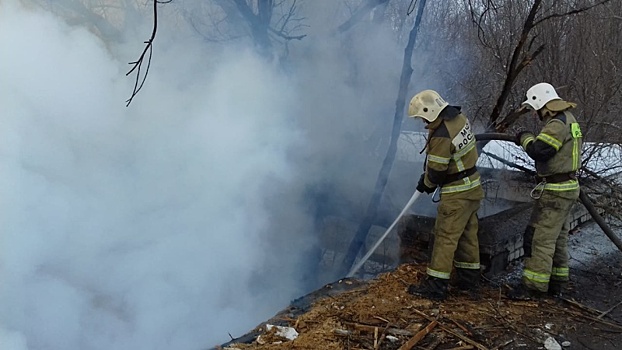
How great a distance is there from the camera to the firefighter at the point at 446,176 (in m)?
4.49

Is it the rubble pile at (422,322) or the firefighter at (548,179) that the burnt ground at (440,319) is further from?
the firefighter at (548,179)

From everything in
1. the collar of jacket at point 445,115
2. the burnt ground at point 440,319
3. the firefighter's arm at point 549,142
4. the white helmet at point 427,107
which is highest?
the white helmet at point 427,107

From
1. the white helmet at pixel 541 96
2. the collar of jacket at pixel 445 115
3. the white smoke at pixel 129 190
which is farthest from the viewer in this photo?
the white helmet at pixel 541 96

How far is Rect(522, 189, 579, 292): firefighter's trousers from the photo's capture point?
4.65 m

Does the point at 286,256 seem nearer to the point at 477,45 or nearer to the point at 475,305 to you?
the point at 475,305

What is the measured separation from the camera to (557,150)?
4484 mm

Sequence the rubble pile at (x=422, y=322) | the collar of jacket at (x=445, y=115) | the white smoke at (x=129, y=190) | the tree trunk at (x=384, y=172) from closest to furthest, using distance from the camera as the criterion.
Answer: the rubble pile at (x=422, y=322), the white smoke at (x=129, y=190), the collar of jacket at (x=445, y=115), the tree trunk at (x=384, y=172)

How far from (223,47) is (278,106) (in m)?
0.98

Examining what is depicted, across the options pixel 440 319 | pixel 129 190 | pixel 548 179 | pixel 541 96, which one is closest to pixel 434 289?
pixel 440 319

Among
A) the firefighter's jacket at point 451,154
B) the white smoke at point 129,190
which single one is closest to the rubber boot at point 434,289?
the firefighter's jacket at point 451,154

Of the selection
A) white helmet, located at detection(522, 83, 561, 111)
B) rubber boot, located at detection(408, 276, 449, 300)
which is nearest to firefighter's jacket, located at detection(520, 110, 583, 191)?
white helmet, located at detection(522, 83, 561, 111)

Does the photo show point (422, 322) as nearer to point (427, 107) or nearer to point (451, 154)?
point (451, 154)

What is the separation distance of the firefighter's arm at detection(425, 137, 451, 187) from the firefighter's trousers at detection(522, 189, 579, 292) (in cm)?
97

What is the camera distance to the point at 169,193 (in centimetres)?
549
